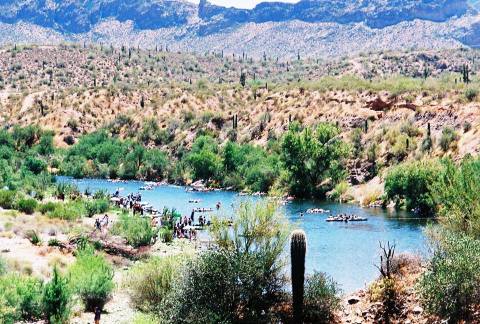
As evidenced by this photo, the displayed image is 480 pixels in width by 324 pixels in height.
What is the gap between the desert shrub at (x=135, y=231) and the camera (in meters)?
43.2

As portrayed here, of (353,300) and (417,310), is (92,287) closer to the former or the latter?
(353,300)

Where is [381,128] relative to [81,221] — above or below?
above

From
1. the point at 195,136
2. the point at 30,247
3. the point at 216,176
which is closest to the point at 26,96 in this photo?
the point at 195,136

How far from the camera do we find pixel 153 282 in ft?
88.3

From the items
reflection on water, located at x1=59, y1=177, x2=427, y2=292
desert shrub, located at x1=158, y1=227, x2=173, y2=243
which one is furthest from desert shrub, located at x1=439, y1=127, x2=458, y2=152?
desert shrub, located at x1=158, y1=227, x2=173, y2=243

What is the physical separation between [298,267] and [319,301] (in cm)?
251

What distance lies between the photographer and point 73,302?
86.8ft

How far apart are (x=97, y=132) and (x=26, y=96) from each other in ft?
74.2

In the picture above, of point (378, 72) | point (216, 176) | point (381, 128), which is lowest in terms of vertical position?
point (216, 176)

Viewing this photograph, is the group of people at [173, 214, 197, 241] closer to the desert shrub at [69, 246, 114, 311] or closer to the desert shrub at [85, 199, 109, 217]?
the desert shrub at [85, 199, 109, 217]

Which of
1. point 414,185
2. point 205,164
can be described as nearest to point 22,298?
point 414,185

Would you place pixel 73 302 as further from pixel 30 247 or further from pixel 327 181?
pixel 327 181

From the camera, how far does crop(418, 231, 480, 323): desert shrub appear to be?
909 inches

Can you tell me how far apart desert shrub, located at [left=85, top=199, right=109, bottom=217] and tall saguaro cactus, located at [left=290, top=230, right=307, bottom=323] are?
32612 mm
